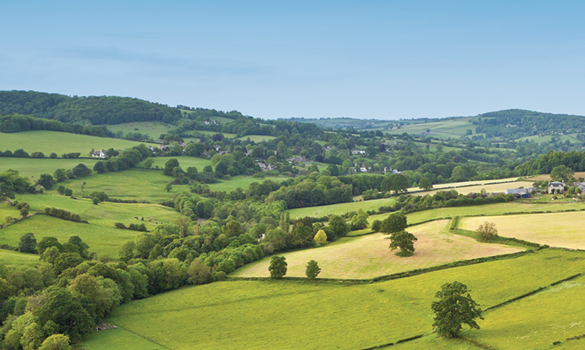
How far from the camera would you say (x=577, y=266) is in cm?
5644

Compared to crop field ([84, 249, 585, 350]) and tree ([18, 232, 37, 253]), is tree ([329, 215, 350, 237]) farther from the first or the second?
tree ([18, 232, 37, 253])

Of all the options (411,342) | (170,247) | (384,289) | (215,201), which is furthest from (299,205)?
(411,342)

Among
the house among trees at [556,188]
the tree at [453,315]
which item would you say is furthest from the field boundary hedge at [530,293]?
the house among trees at [556,188]

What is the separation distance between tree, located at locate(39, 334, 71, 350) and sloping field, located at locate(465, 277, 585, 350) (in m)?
37.1

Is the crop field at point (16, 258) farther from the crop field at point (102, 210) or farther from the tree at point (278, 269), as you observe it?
the tree at point (278, 269)

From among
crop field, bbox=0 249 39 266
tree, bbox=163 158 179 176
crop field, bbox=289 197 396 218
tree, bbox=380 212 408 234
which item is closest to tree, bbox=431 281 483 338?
tree, bbox=380 212 408 234

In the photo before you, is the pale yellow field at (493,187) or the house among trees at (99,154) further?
the house among trees at (99,154)

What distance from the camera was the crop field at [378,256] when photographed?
6625 cm

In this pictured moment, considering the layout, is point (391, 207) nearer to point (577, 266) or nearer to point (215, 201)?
point (215, 201)

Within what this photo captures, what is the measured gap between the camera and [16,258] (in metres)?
72.3

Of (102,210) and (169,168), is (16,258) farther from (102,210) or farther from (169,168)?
(169,168)

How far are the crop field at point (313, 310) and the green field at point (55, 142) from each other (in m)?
119

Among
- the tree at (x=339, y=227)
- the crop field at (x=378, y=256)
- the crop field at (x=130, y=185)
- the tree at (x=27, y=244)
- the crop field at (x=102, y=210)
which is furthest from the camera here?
the crop field at (x=130, y=185)

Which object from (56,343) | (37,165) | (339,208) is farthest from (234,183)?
(56,343)
